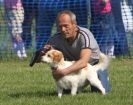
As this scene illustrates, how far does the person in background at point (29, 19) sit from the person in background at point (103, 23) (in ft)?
3.83

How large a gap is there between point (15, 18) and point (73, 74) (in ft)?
17.9

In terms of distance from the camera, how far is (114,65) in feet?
35.8

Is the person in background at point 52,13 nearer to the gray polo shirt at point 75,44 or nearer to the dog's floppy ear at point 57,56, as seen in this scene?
the gray polo shirt at point 75,44

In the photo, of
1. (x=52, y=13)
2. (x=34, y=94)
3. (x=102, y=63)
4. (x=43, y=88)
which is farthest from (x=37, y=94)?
(x=52, y=13)

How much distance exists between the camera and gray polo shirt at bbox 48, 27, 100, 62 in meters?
7.54

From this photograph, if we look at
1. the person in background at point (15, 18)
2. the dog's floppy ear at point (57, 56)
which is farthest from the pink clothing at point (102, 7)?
Result: the dog's floppy ear at point (57, 56)

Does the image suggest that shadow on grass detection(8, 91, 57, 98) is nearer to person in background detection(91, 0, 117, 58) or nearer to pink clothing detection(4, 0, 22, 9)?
person in background detection(91, 0, 117, 58)

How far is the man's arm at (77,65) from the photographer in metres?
7.26

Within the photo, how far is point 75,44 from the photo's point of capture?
762 centimetres

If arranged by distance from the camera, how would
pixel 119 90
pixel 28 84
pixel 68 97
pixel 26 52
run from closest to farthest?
pixel 68 97 < pixel 119 90 < pixel 28 84 < pixel 26 52

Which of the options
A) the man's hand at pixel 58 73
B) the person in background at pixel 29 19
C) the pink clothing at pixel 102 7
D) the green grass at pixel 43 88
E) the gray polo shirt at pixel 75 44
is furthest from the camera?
the person in background at pixel 29 19

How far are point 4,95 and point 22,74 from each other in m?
2.00

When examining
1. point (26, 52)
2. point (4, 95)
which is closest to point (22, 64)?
point (26, 52)

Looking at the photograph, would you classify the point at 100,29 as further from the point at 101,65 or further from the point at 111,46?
the point at 101,65
